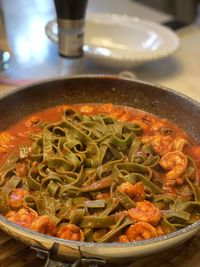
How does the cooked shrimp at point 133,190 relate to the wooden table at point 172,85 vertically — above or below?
above

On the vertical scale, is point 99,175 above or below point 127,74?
above

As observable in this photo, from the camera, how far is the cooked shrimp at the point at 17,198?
1.53 metres

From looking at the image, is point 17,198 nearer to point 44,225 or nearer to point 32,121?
point 44,225

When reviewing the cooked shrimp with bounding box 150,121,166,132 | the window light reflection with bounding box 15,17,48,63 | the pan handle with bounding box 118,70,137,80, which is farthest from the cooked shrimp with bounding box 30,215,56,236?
the window light reflection with bounding box 15,17,48,63

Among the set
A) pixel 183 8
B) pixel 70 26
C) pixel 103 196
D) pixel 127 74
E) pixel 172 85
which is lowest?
pixel 183 8

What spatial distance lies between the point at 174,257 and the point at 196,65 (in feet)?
5.16

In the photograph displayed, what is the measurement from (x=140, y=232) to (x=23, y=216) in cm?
38

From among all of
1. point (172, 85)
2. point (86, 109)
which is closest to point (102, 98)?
point (86, 109)

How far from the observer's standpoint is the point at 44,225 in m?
1.39

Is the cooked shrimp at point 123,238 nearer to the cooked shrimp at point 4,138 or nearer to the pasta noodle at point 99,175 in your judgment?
the pasta noodle at point 99,175

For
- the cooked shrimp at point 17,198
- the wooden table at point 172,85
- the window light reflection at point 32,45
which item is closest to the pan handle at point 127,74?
the wooden table at point 172,85

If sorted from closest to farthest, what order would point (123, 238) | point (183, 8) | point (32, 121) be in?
point (123, 238) < point (32, 121) < point (183, 8)

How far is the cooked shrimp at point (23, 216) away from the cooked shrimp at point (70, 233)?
10cm

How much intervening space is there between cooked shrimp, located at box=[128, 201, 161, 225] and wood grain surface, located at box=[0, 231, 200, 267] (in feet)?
0.43
